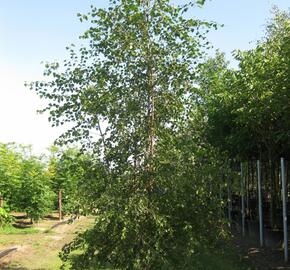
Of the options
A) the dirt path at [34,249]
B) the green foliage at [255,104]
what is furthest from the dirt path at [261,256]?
the dirt path at [34,249]

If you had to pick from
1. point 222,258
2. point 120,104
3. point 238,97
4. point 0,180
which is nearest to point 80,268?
point 120,104

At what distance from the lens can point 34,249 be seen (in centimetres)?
1178

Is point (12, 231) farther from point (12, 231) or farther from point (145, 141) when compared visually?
point (145, 141)

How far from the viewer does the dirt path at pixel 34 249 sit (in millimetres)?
9625

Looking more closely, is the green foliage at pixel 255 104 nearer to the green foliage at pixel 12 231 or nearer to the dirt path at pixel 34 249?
the dirt path at pixel 34 249

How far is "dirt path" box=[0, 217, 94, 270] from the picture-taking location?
9625mm

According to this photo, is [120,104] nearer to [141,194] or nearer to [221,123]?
[141,194]

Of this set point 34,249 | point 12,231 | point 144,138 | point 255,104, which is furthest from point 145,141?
point 12,231

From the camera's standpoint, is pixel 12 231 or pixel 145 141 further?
pixel 12 231

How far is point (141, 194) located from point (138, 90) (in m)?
1.20

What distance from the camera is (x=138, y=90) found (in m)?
5.26

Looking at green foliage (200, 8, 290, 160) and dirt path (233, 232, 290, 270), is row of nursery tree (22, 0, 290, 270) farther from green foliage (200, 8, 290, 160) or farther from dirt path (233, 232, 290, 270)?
dirt path (233, 232, 290, 270)

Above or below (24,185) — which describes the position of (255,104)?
above

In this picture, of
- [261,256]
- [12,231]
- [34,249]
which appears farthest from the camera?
[12,231]
